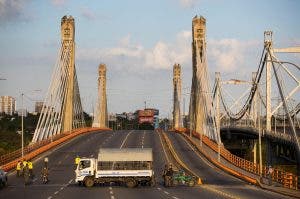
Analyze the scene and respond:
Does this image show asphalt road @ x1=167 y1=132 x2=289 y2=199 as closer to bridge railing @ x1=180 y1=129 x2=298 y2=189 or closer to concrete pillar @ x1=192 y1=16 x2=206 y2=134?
bridge railing @ x1=180 y1=129 x2=298 y2=189

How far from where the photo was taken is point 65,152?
9756cm

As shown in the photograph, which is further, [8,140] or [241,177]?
[8,140]

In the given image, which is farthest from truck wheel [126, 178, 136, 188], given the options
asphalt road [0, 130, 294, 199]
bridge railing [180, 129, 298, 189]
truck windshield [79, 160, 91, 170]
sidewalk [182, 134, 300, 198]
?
bridge railing [180, 129, 298, 189]

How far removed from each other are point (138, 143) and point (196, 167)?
117 feet

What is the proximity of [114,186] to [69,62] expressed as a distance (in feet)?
271

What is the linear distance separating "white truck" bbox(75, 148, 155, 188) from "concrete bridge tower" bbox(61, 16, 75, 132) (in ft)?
250

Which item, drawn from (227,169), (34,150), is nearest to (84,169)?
(227,169)

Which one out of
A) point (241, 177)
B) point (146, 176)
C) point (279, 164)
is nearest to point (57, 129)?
point (279, 164)

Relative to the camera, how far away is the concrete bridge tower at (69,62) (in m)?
129

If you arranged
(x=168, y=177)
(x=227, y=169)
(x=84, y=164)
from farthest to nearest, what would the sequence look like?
1. (x=227, y=169)
2. (x=84, y=164)
3. (x=168, y=177)

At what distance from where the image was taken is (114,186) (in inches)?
2090

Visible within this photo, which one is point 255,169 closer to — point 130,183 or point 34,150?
point 130,183

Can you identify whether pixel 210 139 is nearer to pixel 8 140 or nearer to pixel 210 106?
pixel 210 106

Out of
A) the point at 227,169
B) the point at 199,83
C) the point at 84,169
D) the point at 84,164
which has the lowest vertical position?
the point at 227,169
